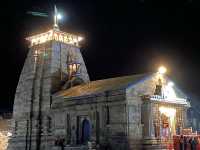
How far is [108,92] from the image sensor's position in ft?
111

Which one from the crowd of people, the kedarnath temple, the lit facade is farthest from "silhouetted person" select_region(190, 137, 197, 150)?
the lit facade

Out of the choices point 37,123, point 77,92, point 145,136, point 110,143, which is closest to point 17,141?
point 37,123

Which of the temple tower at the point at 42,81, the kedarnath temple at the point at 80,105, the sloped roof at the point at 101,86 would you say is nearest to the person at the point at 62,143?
the kedarnath temple at the point at 80,105

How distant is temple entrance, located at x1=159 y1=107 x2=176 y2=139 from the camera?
1375 inches

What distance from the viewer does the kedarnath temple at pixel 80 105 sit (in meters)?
33.0

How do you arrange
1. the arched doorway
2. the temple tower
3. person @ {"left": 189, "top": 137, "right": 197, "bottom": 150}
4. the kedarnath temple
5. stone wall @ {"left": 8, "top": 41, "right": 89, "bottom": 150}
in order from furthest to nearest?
the temple tower < stone wall @ {"left": 8, "top": 41, "right": 89, "bottom": 150} < the arched doorway < the kedarnath temple < person @ {"left": 189, "top": 137, "right": 197, "bottom": 150}

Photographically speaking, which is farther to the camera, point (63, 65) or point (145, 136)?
point (63, 65)

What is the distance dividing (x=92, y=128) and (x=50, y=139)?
7.04 meters

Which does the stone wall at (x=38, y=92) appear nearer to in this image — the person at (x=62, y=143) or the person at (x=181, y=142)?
the person at (x=62, y=143)

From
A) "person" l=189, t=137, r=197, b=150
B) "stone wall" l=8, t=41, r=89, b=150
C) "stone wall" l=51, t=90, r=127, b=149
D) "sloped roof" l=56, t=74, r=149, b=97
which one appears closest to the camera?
"person" l=189, t=137, r=197, b=150

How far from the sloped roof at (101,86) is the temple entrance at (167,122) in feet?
13.5

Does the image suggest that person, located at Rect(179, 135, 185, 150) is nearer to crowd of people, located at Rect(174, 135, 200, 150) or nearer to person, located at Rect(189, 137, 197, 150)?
crowd of people, located at Rect(174, 135, 200, 150)

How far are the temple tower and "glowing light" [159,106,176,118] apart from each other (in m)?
12.4

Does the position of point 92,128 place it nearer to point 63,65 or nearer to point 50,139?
point 50,139
